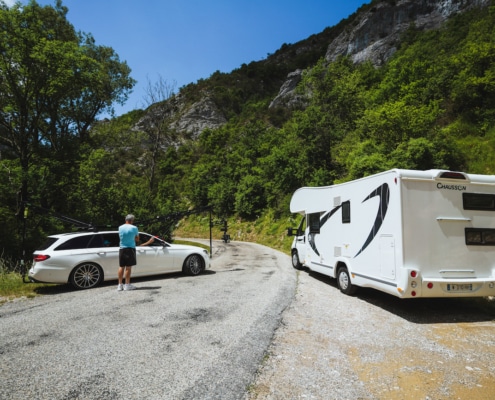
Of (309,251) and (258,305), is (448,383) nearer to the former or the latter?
(258,305)

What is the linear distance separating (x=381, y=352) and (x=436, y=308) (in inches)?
124

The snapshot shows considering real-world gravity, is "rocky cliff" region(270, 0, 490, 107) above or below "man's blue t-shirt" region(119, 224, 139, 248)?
above

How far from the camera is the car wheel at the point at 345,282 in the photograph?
7129 mm

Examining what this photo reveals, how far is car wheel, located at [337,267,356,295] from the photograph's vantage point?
23.4 feet

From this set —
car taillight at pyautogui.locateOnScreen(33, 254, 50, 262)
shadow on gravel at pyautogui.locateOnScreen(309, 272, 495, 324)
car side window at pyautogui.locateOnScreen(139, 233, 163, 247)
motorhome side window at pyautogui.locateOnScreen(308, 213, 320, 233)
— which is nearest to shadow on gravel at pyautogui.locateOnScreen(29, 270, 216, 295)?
car taillight at pyautogui.locateOnScreen(33, 254, 50, 262)

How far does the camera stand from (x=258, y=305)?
6074 mm

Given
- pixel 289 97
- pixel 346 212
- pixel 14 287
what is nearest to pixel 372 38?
pixel 289 97

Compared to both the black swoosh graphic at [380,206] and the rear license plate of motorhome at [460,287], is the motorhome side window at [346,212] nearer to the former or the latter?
the black swoosh graphic at [380,206]

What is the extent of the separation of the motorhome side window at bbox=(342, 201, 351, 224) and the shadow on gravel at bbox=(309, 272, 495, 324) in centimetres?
180

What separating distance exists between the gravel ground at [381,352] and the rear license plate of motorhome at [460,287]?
56 centimetres

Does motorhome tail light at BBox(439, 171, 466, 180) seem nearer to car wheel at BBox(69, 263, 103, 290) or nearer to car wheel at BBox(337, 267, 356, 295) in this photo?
car wheel at BBox(337, 267, 356, 295)

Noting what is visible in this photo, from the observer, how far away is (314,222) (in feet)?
30.5

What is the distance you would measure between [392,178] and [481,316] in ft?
10.2

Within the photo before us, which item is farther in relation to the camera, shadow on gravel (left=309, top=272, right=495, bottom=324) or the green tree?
the green tree
